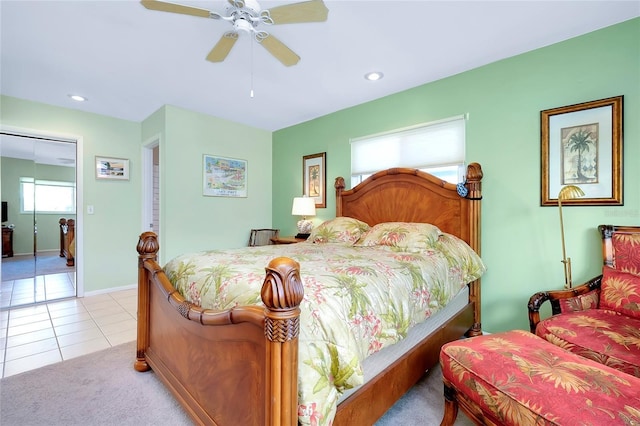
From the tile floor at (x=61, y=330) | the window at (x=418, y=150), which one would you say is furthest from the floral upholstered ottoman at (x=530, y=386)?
the tile floor at (x=61, y=330)

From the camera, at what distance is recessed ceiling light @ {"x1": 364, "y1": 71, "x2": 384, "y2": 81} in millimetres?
2787

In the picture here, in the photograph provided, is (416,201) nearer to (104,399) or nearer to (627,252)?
(627,252)

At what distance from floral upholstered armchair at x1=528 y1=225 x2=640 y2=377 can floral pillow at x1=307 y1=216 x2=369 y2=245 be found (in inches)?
61.0

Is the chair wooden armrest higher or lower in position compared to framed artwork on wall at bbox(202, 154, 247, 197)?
lower

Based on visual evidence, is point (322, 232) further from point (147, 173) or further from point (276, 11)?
point (147, 173)

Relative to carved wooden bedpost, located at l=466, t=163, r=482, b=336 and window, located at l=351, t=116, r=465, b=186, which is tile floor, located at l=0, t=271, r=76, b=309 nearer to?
window, located at l=351, t=116, r=465, b=186

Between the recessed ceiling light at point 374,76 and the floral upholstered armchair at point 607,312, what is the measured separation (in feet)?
7.09

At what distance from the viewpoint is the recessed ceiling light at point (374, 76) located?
9.14 ft

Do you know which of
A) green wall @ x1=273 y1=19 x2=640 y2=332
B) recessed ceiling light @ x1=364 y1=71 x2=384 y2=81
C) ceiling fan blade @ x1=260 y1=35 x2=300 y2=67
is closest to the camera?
Result: ceiling fan blade @ x1=260 y1=35 x2=300 y2=67

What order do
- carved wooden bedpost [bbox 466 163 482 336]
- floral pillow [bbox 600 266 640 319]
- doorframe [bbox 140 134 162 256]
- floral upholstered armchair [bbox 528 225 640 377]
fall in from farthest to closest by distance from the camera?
doorframe [bbox 140 134 162 256] → carved wooden bedpost [bbox 466 163 482 336] → floral pillow [bbox 600 266 640 319] → floral upholstered armchair [bbox 528 225 640 377]

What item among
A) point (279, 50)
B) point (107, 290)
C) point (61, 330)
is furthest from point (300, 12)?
point (107, 290)

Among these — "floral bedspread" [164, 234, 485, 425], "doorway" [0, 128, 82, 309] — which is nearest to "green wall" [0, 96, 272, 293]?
"doorway" [0, 128, 82, 309]

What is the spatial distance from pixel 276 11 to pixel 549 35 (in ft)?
6.83

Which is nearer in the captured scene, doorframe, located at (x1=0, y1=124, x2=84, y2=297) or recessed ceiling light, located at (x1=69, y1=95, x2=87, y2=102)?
recessed ceiling light, located at (x1=69, y1=95, x2=87, y2=102)
